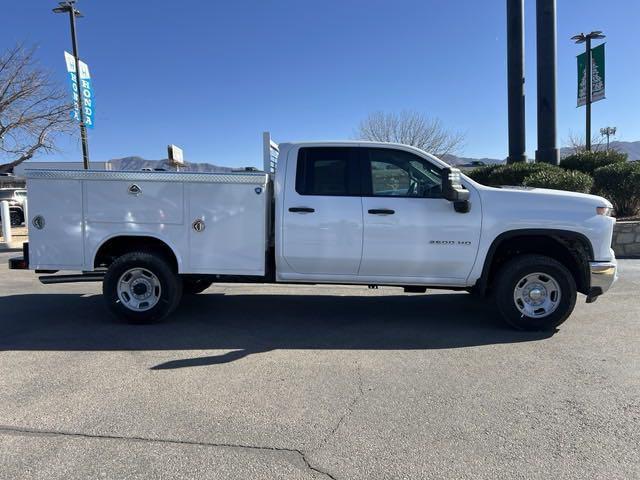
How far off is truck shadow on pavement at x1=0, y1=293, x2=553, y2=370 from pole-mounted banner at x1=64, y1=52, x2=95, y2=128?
11.6m

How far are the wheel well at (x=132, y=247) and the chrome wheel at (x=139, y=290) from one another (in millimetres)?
298

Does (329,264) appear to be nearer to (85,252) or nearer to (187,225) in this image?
(187,225)

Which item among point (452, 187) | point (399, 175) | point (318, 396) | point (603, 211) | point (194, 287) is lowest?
point (318, 396)

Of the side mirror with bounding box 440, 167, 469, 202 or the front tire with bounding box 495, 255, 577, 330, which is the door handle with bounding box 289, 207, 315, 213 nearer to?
the side mirror with bounding box 440, 167, 469, 202

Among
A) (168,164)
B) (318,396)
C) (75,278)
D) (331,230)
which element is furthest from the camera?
(168,164)

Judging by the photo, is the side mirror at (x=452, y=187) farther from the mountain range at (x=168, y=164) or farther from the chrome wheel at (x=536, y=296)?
the mountain range at (x=168, y=164)

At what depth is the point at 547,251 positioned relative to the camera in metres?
5.98

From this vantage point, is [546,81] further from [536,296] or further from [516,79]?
[536,296]

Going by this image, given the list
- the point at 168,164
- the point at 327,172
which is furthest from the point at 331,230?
the point at 168,164

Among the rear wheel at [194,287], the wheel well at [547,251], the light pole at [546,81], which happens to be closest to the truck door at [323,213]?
the wheel well at [547,251]

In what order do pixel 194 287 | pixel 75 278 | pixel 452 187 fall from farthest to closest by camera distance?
1. pixel 194 287
2. pixel 75 278
3. pixel 452 187

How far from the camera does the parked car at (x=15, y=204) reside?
22781 millimetres

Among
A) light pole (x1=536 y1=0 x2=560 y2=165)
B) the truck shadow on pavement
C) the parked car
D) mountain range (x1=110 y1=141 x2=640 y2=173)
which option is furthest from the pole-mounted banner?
Result: light pole (x1=536 y1=0 x2=560 y2=165)

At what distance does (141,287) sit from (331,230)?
2.35 meters
